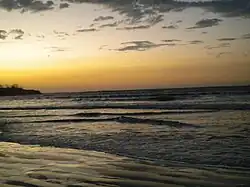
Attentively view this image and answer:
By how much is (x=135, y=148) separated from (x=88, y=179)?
462 cm

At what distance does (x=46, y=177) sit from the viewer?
731 centimetres

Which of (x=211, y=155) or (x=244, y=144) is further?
(x=244, y=144)

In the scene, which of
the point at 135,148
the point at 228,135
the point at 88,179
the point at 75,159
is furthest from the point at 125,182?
the point at 228,135

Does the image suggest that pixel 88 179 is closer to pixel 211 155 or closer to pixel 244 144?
pixel 211 155

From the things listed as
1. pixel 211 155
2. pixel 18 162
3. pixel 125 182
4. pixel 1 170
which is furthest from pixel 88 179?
pixel 211 155

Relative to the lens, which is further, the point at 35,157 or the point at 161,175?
the point at 35,157

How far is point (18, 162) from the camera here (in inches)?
362

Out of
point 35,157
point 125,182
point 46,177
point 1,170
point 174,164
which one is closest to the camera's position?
point 125,182

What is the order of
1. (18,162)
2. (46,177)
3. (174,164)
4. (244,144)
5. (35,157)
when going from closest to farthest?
(46,177)
(174,164)
(18,162)
(35,157)
(244,144)

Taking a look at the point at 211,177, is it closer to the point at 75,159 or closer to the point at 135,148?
the point at 75,159

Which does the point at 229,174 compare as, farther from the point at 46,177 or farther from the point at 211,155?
the point at 46,177

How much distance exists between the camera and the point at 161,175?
737 centimetres

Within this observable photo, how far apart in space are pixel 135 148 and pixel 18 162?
4006 mm

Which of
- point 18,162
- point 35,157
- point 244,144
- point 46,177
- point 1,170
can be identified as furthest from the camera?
point 244,144
